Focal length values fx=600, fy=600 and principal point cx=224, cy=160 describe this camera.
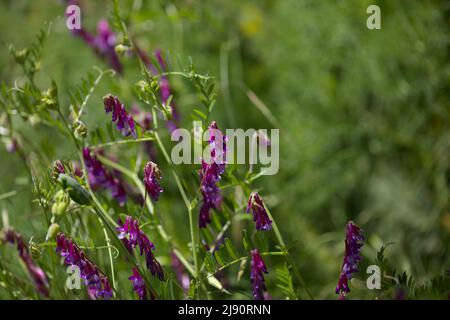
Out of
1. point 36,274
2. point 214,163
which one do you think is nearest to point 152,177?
point 214,163

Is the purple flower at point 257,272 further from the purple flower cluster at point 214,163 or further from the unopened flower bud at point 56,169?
the unopened flower bud at point 56,169

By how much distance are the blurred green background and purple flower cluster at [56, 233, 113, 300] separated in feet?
1.88

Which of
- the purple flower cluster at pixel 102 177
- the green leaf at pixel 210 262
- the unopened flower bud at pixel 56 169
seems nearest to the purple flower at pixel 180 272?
the purple flower cluster at pixel 102 177

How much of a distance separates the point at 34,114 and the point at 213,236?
1.19 ft

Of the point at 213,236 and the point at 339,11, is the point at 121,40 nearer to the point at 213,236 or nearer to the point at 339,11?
the point at 213,236

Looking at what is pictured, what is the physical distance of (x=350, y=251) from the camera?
76cm

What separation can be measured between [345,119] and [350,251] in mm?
939

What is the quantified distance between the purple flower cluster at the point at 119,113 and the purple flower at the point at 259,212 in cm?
18

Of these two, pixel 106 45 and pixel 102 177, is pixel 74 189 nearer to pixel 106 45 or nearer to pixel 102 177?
pixel 102 177

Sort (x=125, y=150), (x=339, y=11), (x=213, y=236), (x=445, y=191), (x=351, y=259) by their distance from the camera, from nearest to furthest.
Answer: (x=351, y=259), (x=213, y=236), (x=125, y=150), (x=445, y=191), (x=339, y=11)

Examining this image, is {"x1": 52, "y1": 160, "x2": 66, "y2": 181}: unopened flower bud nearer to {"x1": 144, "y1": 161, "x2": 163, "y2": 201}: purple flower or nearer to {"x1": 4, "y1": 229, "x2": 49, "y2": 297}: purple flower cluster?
{"x1": 144, "y1": 161, "x2": 163, "y2": 201}: purple flower

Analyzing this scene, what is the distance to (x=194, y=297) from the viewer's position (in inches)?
32.1

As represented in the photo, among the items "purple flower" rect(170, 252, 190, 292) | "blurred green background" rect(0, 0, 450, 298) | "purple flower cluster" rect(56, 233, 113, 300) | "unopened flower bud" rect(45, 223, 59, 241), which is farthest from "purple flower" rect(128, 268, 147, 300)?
"blurred green background" rect(0, 0, 450, 298)

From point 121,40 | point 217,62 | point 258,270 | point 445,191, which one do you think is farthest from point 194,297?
point 217,62
